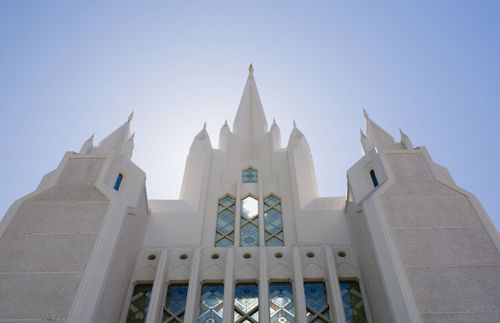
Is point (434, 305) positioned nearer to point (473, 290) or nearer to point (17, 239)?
point (473, 290)

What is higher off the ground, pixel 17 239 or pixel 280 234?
pixel 280 234

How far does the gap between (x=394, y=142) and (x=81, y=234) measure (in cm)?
899

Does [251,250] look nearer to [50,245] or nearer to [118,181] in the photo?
[118,181]

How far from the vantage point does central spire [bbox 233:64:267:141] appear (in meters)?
19.1

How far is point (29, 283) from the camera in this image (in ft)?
25.2

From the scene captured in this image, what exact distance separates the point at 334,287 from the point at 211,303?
2649mm

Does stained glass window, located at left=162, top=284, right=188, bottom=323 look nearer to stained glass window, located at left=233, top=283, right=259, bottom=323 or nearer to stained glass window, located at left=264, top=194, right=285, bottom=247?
stained glass window, located at left=233, top=283, right=259, bottom=323

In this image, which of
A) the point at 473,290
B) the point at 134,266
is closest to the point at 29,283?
the point at 134,266

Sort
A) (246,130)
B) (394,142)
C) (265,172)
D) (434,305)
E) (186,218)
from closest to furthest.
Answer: (434,305) → (186,218) → (394,142) → (265,172) → (246,130)

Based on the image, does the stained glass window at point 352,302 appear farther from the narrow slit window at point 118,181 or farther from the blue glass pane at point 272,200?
the narrow slit window at point 118,181

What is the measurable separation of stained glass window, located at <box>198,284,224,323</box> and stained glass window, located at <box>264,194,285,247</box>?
2386 millimetres

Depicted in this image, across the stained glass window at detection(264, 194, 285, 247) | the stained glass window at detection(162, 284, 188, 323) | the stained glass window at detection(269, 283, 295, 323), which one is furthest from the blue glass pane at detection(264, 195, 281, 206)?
the stained glass window at detection(162, 284, 188, 323)

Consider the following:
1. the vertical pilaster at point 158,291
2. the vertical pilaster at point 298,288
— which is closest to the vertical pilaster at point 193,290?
the vertical pilaster at point 158,291

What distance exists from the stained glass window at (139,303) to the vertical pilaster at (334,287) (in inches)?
156
